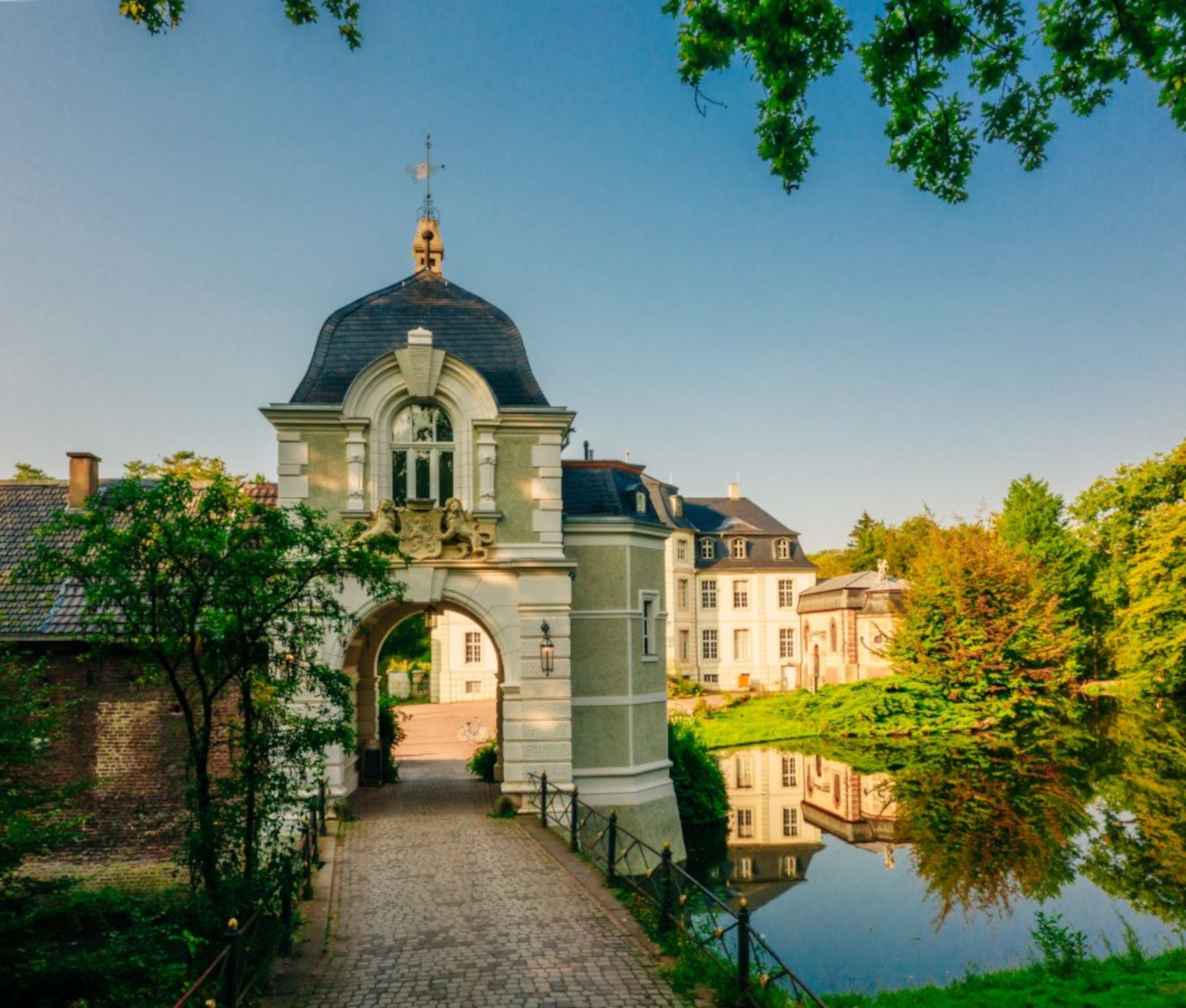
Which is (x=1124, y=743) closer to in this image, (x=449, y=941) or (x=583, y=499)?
(x=583, y=499)

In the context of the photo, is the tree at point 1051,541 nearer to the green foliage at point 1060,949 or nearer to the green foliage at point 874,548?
the green foliage at point 874,548

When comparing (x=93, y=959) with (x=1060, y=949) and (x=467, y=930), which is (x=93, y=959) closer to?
(x=467, y=930)

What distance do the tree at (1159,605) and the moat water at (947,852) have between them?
698 centimetres

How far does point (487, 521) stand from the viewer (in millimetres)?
16719

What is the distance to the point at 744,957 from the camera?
7.79m

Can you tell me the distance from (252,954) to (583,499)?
1145cm

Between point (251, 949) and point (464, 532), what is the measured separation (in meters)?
9.06

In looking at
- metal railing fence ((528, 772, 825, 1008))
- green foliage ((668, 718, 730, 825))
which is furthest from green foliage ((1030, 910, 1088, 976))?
green foliage ((668, 718, 730, 825))

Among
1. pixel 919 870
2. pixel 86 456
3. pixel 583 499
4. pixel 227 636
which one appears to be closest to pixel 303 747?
pixel 227 636

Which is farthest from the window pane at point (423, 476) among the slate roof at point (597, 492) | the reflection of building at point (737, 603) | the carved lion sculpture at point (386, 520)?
the reflection of building at point (737, 603)

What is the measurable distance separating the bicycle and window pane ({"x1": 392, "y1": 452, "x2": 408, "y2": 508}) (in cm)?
1445

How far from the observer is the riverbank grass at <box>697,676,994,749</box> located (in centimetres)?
3591

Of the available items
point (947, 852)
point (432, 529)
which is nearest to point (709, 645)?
point (947, 852)

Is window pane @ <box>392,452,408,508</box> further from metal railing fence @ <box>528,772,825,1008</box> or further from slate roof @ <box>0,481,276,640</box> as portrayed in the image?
metal railing fence @ <box>528,772,825,1008</box>
